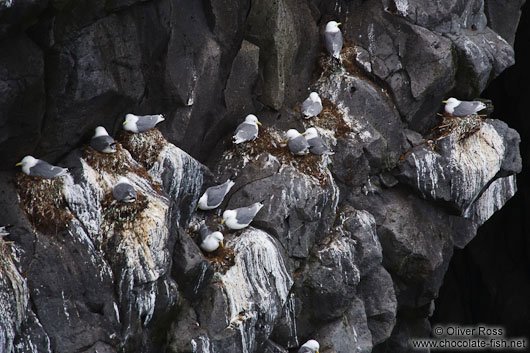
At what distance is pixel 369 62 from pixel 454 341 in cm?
1013

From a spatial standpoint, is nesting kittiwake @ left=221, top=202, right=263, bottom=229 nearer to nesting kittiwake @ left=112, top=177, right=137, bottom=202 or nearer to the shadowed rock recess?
the shadowed rock recess

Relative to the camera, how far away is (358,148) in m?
12.8

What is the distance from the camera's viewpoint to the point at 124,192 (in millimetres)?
9227

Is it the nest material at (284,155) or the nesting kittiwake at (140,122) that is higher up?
the nesting kittiwake at (140,122)

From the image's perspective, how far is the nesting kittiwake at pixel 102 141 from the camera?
384 inches

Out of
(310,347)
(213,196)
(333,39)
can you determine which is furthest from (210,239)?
(333,39)

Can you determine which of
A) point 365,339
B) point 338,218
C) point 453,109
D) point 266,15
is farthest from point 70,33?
point 453,109

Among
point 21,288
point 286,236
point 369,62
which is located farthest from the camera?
point 369,62

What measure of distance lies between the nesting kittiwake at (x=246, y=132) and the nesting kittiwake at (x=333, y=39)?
2.19 metres

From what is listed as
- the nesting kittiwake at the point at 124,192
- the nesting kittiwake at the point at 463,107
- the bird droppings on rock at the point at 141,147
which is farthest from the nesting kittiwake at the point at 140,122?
the nesting kittiwake at the point at 463,107

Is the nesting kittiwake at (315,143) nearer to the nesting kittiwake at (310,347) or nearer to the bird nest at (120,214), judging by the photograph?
the nesting kittiwake at (310,347)

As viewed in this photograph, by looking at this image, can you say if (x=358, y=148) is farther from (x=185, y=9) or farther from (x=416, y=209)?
(x=185, y=9)

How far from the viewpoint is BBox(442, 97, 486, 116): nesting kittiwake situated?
13789 mm

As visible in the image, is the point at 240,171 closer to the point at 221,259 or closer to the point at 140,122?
the point at 221,259
